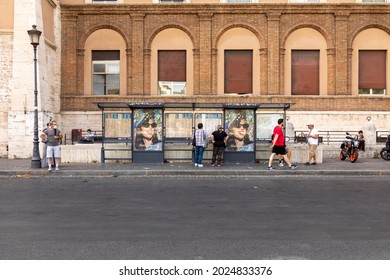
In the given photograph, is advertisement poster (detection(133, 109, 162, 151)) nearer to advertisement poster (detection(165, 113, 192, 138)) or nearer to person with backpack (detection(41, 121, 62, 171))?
advertisement poster (detection(165, 113, 192, 138))

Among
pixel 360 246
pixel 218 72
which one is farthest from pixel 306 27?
pixel 360 246

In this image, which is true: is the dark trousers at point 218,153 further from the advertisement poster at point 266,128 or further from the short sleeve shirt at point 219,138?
the advertisement poster at point 266,128

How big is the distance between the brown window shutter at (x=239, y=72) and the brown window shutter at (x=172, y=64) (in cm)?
276

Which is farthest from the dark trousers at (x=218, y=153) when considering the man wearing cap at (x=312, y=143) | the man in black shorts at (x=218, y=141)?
the man wearing cap at (x=312, y=143)

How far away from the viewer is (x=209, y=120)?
21984 millimetres

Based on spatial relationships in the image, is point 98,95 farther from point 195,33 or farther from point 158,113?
point 158,113

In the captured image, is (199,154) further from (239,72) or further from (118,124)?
(239,72)

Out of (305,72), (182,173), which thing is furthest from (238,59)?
(182,173)

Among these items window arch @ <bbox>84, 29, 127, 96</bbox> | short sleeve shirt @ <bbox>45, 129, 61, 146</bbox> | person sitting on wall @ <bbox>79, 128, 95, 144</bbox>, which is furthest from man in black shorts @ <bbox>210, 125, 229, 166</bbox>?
window arch @ <bbox>84, 29, 127, 96</bbox>

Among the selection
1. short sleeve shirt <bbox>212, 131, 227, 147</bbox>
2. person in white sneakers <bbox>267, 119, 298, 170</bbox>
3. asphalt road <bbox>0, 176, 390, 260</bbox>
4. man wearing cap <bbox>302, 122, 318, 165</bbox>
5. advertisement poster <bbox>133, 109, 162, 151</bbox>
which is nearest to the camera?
asphalt road <bbox>0, 176, 390, 260</bbox>

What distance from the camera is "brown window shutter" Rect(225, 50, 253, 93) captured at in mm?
29969

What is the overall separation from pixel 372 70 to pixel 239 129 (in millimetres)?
13016

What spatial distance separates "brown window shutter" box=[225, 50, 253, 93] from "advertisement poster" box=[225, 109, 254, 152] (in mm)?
8580

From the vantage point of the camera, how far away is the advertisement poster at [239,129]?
846 inches
